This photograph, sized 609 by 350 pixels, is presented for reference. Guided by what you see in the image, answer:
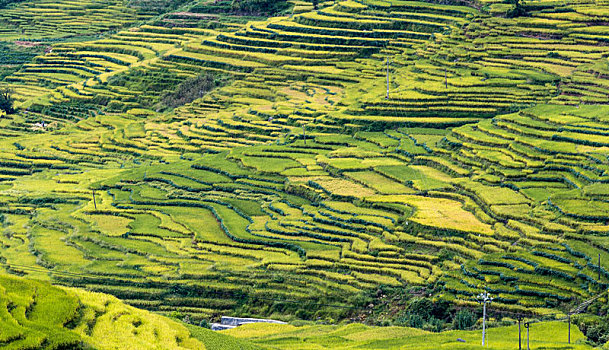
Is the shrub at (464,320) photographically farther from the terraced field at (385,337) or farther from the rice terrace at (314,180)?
the terraced field at (385,337)

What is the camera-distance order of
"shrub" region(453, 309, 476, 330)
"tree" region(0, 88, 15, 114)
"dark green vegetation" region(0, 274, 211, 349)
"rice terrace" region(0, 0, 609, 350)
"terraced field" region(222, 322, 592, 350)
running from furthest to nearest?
"tree" region(0, 88, 15, 114)
"shrub" region(453, 309, 476, 330)
"rice terrace" region(0, 0, 609, 350)
"terraced field" region(222, 322, 592, 350)
"dark green vegetation" region(0, 274, 211, 349)

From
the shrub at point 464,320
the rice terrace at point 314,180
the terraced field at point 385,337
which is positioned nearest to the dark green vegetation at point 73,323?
the rice terrace at point 314,180

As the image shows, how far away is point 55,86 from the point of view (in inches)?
2640

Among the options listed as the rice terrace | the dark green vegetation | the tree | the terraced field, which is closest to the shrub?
the rice terrace

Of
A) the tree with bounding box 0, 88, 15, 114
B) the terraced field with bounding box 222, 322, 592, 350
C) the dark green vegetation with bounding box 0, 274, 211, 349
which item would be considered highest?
the dark green vegetation with bounding box 0, 274, 211, 349

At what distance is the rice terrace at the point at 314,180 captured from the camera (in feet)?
97.7

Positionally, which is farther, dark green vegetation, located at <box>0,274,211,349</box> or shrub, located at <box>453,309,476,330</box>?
shrub, located at <box>453,309,476,330</box>

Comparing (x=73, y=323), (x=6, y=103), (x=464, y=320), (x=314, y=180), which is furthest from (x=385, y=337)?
(x=6, y=103)

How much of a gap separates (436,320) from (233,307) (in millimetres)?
7428

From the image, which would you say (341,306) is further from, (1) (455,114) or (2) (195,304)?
(1) (455,114)

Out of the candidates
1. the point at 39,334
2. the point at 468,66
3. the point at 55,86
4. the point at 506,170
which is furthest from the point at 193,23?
the point at 39,334

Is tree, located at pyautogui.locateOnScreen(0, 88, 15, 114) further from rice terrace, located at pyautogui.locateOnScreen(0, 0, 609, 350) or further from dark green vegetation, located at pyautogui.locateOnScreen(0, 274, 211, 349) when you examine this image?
dark green vegetation, located at pyautogui.locateOnScreen(0, 274, 211, 349)

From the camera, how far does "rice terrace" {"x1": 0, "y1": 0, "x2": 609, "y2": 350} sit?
29.8 meters

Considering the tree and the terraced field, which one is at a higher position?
the tree
